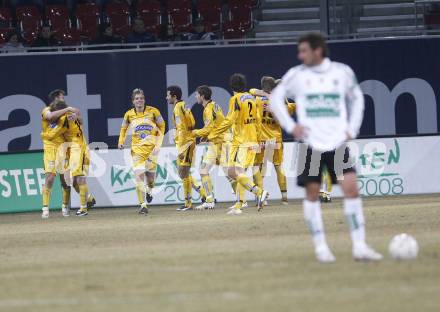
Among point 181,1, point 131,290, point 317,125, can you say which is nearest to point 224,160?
point 181,1

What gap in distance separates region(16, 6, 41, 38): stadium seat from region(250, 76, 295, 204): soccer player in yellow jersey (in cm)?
846

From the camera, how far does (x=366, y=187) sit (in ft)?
78.7

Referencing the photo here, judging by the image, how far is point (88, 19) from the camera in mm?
27906

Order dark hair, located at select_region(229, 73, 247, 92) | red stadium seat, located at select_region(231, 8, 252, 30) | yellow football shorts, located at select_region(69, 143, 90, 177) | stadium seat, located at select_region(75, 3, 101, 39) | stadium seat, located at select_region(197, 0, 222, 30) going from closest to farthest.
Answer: dark hair, located at select_region(229, 73, 247, 92) → yellow football shorts, located at select_region(69, 143, 90, 177) → stadium seat, located at select_region(75, 3, 101, 39) → red stadium seat, located at select_region(231, 8, 252, 30) → stadium seat, located at select_region(197, 0, 222, 30)

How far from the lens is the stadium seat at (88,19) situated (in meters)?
27.8

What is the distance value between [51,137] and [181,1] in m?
8.17

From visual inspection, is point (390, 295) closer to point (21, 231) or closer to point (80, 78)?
point (21, 231)

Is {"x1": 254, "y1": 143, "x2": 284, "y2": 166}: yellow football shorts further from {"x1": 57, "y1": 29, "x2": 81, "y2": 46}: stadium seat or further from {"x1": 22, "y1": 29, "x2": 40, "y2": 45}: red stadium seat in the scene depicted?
{"x1": 22, "y1": 29, "x2": 40, "y2": 45}: red stadium seat

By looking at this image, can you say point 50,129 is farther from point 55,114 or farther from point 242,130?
point 242,130

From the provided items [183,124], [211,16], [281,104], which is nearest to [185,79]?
[211,16]

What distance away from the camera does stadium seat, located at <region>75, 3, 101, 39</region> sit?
2780cm

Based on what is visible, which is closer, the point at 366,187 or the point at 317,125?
the point at 317,125

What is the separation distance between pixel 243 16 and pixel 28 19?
5374mm

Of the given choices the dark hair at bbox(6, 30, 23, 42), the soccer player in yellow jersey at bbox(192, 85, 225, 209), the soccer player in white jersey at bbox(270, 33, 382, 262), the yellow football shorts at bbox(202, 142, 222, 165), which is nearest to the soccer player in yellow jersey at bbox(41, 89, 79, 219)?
the soccer player in yellow jersey at bbox(192, 85, 225, 209)
